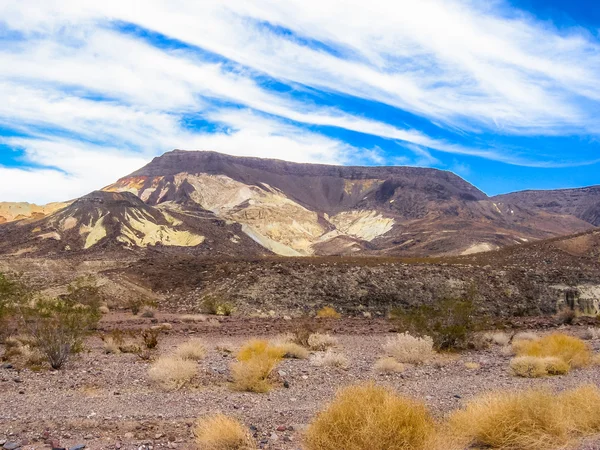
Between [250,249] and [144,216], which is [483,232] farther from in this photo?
[144,216]

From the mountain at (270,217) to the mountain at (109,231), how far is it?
0.63ft

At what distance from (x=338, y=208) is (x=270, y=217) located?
52.0 metres

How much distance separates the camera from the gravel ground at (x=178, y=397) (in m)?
8.00

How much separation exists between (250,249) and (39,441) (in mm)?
84874

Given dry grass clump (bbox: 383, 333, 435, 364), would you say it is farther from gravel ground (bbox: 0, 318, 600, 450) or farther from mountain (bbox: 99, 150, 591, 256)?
mountain (bbox: 99, 150, 591, 256)

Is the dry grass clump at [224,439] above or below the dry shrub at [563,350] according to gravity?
above

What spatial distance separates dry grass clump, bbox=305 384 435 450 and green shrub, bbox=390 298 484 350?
471 inches

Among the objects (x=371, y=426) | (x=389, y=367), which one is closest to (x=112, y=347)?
(x=389, y=367)

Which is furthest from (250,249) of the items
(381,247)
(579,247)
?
(579,247)

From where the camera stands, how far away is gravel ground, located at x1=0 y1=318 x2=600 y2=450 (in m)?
8.00

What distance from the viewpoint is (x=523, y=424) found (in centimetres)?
683

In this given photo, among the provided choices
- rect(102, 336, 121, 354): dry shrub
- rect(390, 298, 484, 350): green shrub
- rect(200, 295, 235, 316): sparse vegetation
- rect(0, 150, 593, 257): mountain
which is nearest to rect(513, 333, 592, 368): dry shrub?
rect(390, 298, 484, 350): green shrub

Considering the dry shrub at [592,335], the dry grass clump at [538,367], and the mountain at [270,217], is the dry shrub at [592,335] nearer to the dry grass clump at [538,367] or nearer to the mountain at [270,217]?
the dry grass clump at [538,367]

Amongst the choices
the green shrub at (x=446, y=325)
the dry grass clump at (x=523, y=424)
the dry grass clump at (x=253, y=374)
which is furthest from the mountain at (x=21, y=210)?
the dry grass clump at (x=523, y=424)
